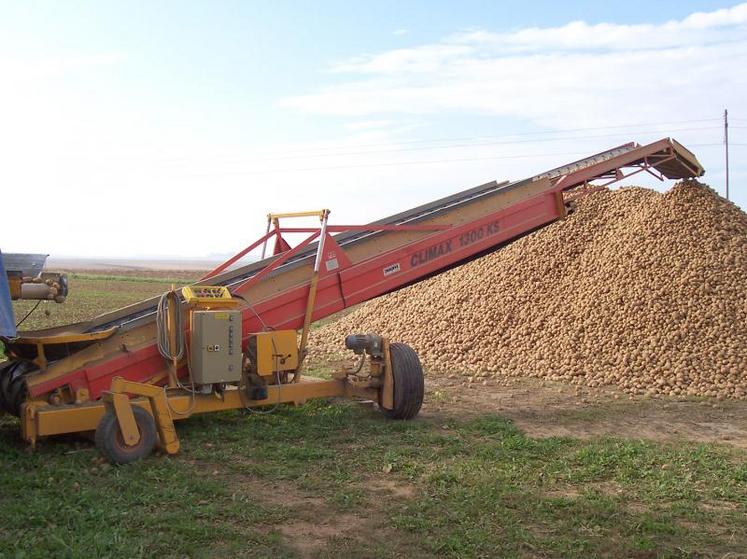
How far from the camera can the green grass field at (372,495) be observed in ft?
16.5

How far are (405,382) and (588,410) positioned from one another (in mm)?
2687

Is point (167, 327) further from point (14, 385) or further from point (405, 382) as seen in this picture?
point (405, 382)

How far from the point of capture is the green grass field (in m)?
5.02

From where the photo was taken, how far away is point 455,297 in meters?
14.0

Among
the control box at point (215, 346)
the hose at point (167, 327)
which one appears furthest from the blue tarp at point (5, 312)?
the control box at point (215, 346)

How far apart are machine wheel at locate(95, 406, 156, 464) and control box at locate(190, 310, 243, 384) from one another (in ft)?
2.58

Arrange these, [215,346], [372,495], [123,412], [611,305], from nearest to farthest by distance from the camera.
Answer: [372,495] < [123,412] < [215,346] < [611,305]

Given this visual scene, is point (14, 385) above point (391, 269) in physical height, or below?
Result: below

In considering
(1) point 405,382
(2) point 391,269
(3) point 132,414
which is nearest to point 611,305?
(2) point 391,269

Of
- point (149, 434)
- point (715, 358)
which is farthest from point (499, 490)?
point (715, 358)

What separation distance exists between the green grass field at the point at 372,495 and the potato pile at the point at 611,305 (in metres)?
3.20

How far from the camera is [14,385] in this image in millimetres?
7215

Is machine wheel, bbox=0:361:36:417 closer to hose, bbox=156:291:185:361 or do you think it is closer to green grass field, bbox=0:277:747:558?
green grass field, bbox=0:277:747:558

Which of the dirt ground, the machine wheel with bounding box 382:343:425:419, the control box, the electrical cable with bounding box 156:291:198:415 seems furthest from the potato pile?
the electrical cable with bounding box 156:291:198:415
